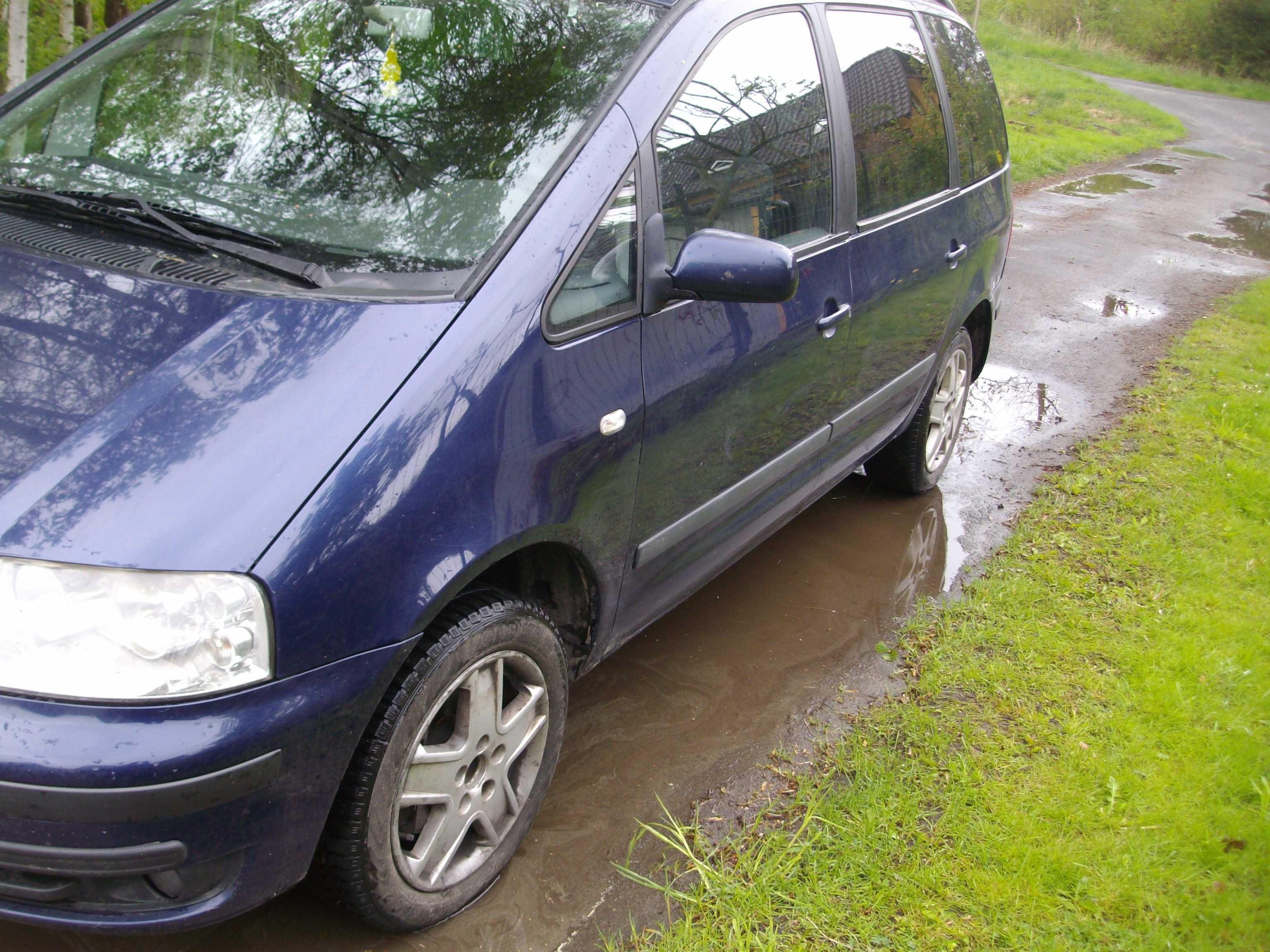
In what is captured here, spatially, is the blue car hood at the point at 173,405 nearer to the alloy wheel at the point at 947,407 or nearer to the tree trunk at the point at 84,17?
the alloy wheel at the point at 947,407

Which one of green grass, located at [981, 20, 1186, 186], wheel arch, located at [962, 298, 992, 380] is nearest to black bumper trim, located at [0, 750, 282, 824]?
wheel arch, located at [962, 298, 992, 380]

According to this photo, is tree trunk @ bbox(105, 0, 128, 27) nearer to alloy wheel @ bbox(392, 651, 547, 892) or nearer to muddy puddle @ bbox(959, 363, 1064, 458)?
muddy puddle @ bbox(959, 363, 1064, 458)

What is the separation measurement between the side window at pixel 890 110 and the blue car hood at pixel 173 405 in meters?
1.89

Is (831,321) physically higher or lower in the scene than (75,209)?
lower

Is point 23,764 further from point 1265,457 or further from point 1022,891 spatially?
point 1265,457

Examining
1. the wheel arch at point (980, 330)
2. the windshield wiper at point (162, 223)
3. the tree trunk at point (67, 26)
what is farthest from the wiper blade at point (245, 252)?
the tree trunk at point (67, 26)

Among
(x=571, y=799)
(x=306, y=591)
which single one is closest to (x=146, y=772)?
(x=306, y=591)

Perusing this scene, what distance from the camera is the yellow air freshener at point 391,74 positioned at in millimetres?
2506

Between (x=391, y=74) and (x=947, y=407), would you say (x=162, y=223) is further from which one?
(x=947, y=407)

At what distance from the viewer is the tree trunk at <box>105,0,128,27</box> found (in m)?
6.82

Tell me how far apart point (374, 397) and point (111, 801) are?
2.49ft

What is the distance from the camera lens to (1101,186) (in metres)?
13.4

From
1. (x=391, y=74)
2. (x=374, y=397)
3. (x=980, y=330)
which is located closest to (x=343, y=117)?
(x=391, y=74)

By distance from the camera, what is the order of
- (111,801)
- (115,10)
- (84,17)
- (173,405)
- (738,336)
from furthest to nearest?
(84,17)
(115,10)
(738,336)
(173,405)
(111,801)
